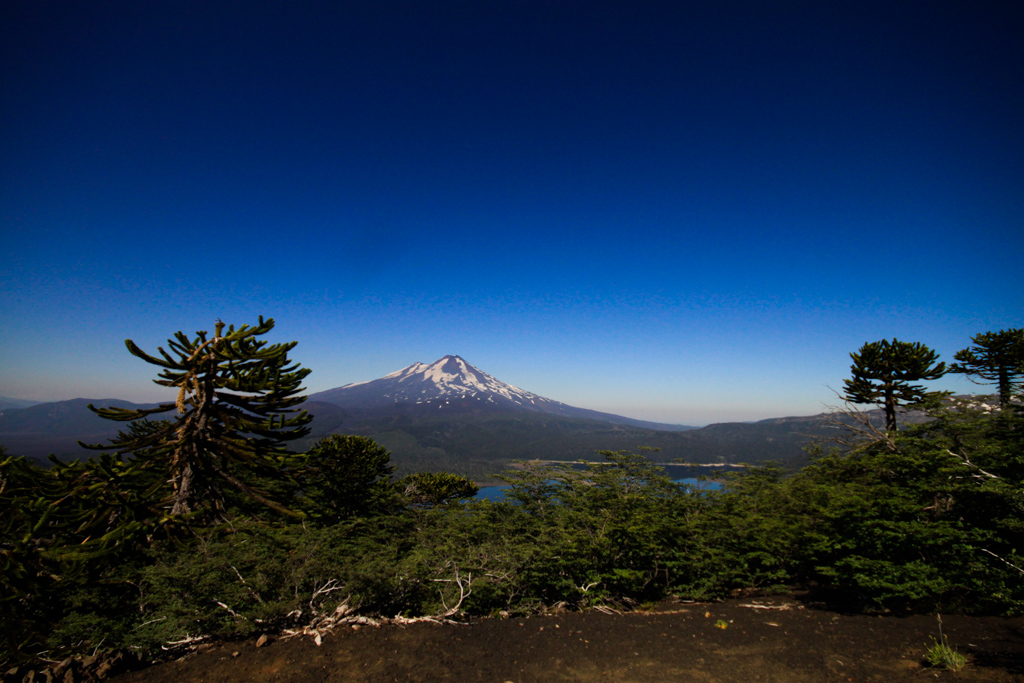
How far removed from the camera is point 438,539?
7.88 m

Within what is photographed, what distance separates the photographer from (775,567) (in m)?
8.08

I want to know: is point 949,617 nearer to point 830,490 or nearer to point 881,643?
point 881,643

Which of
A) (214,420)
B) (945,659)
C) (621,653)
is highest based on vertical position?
(214,420)

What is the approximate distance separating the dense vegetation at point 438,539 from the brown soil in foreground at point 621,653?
23.2 inches

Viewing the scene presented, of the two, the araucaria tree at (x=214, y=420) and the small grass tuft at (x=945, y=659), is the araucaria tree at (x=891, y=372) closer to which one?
the small grass tuft at (x=945, y=659)

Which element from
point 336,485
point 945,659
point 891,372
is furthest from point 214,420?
point 891,372

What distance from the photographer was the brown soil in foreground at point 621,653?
424cm

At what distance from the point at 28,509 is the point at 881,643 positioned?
1154 centimetres

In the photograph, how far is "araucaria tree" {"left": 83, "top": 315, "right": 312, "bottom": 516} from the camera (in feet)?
23.8

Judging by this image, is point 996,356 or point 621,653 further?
point 996,356

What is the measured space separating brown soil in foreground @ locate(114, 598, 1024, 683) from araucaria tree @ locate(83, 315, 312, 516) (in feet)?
11.4

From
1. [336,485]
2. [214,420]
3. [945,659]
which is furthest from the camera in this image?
[336,485]

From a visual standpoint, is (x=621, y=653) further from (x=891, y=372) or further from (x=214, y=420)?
(x=891, y=372)

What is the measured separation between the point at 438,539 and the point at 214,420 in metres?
5.13
